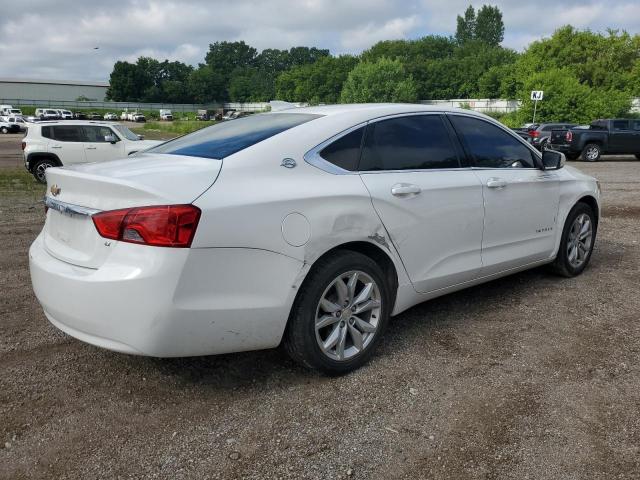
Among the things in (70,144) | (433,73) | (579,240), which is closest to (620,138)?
(579,240)

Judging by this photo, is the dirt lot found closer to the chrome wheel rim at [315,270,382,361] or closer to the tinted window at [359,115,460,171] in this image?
the chrome wheel rim at [315,270,382,361]

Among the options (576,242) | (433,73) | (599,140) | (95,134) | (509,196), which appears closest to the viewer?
(509,196)

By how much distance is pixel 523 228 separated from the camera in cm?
445

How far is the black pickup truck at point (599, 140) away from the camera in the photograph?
70.6 feet

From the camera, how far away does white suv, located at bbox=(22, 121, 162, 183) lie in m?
13.8

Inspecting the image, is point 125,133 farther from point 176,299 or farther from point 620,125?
point 620,125

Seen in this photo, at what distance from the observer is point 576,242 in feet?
17.1

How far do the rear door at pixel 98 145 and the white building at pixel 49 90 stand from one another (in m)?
106

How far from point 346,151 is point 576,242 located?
297 cm

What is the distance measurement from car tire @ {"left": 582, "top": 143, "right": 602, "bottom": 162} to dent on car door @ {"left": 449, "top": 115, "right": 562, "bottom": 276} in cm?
1916

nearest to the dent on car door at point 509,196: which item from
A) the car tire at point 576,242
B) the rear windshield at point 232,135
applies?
the car tire at point 576,242

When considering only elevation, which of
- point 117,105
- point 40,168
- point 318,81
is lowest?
point 40,168

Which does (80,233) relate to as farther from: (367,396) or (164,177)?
(367,396)

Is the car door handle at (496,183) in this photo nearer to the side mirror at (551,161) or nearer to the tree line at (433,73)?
the side mirror at (551,161)
